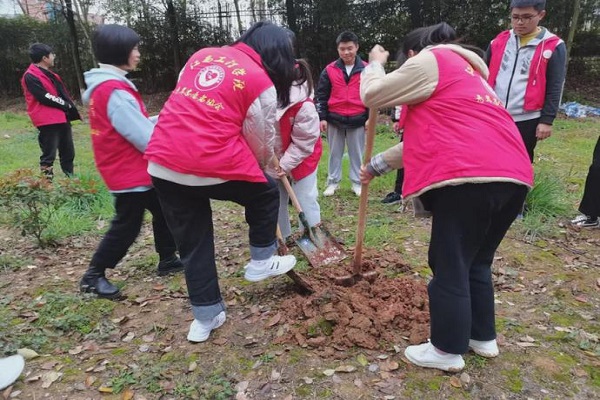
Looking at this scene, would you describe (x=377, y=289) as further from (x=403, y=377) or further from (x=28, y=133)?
(x=28, y=133)

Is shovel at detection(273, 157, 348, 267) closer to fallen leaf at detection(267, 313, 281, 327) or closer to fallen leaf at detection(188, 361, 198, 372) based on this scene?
fallen leaf at detection(267, 313, 281, 327)

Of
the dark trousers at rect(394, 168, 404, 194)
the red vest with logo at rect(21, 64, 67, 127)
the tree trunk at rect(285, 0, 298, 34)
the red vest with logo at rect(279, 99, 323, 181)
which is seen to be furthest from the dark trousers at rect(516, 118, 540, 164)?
the tree trunk at rect(285, 0, 298, 34)

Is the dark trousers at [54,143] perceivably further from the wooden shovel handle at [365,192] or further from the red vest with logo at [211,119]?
the wooden shovel handle at [365,192]

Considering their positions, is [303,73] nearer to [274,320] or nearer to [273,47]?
[273,47]

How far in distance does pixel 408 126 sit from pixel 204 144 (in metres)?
0.95

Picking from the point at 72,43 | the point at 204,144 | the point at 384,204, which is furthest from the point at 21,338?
the point at 72,43

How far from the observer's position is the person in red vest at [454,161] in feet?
6.42

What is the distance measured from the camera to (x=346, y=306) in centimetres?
279

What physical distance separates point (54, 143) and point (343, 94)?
3.82m

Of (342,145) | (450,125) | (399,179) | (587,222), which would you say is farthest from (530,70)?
(450,125)

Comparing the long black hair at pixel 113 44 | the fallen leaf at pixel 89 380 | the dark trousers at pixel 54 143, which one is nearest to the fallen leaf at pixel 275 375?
the fallen leaf at pixel 89 380

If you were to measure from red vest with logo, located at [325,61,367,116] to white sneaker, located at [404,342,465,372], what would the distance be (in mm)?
3387

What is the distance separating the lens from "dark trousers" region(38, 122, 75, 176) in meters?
6.04

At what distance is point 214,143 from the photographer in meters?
2.19
